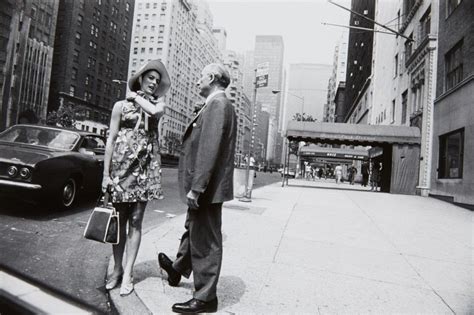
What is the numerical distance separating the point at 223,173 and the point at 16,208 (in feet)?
16.7

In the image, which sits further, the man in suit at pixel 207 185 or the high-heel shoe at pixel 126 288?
the high-heel shoe at pixel 126 288

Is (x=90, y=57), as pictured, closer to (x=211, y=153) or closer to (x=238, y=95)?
(x=211, y=153)

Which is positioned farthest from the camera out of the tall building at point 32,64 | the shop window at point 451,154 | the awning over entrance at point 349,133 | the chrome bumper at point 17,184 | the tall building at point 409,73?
the tall building at point 32,64

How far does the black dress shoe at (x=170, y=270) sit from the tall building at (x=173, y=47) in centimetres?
8051

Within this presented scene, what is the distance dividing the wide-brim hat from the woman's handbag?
3.76ft

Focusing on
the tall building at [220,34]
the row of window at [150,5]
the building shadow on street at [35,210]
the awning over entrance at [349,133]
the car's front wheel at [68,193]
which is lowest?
the building shadow on street at [35,210]

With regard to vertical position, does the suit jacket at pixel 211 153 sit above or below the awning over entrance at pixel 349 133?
below

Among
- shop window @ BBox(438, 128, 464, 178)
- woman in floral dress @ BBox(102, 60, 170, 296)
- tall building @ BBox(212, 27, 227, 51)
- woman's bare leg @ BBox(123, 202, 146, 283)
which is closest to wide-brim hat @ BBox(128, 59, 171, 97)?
woman in floral dress @ BBox(102, 60, 170, 296)

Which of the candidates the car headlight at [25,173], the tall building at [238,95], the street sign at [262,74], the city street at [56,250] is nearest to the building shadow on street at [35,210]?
the city street at [56,250]

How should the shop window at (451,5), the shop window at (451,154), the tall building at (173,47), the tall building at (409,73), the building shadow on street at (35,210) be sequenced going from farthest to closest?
the tall building at (173,47), the tall building at (409,73), the shop window at (451,5), the shop window at (451,154), the building shadow on street at (35,210)

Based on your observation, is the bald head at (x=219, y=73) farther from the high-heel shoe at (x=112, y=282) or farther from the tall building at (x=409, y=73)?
the tall building at (x=409, y=73)

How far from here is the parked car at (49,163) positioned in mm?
5312

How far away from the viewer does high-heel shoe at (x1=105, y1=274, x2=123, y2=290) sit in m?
3.07

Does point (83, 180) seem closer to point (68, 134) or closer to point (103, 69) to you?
point (68, 134)
